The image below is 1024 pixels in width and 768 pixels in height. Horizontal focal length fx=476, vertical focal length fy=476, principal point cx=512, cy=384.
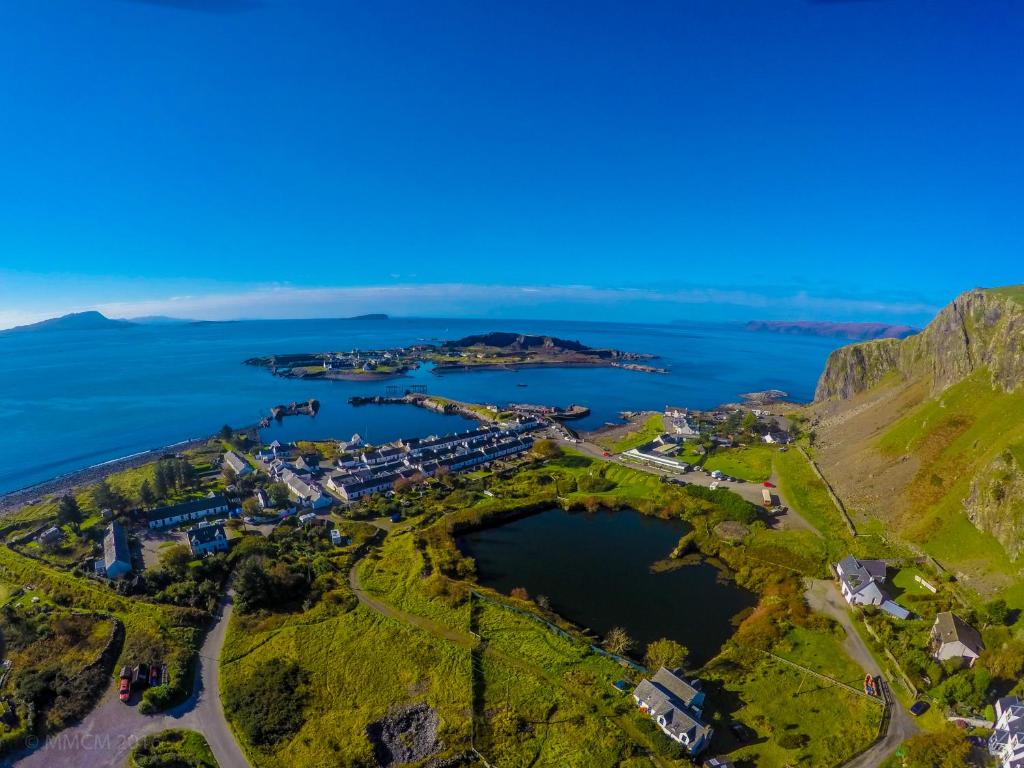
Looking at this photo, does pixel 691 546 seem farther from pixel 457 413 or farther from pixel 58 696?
pixel 457 413

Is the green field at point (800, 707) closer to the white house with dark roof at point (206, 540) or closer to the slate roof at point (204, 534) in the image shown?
the white house with dark roof at point (206, 540)

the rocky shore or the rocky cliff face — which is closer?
the rocky cliff face

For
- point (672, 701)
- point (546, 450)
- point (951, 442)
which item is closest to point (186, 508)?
point (546, 450)

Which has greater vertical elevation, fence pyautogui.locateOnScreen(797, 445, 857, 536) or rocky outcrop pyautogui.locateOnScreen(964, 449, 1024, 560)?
rocky outcrop pyautogui.locateOnScreen(964, 449, 1024, 560)

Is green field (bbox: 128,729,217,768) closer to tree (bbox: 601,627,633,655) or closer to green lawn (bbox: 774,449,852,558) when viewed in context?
tree (bbox: 601,627,633,655)

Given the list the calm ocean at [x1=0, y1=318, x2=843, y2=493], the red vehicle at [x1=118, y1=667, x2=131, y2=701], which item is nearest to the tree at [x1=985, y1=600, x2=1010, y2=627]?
the red vehicle at [x1=118, y1=667, x2=131, y2=701]

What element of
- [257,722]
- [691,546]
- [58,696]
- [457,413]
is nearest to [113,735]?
[58,696]

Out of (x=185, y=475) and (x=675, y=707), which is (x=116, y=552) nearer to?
(x=185, y=475)

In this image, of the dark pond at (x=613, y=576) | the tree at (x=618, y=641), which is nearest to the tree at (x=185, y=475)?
the dark pond at (x=613, y=576)
